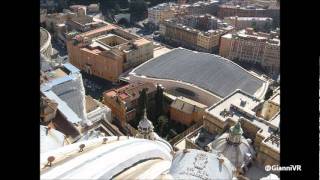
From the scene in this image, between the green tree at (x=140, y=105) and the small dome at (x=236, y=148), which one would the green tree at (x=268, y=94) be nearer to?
the green tree at (x=140, y=105)

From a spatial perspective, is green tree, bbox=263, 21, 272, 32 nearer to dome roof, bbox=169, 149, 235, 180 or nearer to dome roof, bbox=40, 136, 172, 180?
dome roof, bbox=40, 136, 172, 180

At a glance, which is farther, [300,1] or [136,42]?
[136,42]

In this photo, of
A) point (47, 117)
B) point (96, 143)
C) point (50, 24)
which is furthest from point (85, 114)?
point (50, 24)

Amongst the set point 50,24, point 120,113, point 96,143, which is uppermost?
point 50,24

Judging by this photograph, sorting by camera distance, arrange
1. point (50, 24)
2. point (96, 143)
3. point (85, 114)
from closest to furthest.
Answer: point (96, 143) < point (85, 114) < point (50, 24)

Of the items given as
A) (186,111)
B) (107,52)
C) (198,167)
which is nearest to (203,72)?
(186,111)

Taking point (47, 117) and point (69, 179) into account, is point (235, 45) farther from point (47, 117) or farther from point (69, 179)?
point (69, 179)

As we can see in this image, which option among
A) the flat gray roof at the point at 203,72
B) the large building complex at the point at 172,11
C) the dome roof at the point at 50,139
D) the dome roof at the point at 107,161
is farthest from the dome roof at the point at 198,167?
the large building complex at the point at 172,11
